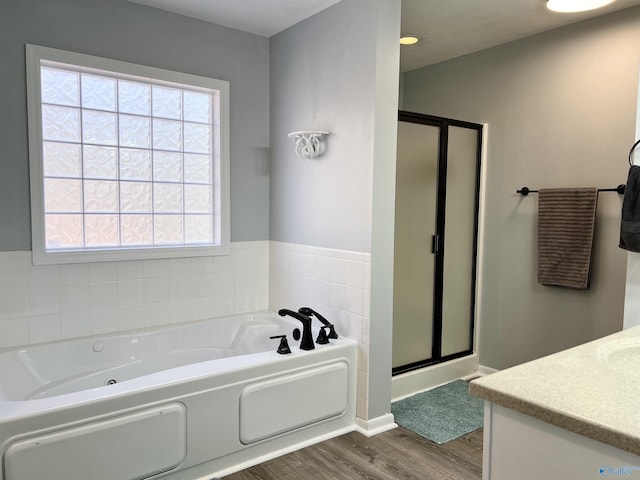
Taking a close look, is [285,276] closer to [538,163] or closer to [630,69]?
[538,163]

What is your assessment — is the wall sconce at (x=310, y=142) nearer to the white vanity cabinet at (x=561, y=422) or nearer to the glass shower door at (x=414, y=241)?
the glass shower door at (x=414, y=241)

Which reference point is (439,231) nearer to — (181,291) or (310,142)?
(310,142)

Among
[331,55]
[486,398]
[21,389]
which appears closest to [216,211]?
[331,55]

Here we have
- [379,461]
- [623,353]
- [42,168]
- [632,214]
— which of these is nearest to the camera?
[623,353]

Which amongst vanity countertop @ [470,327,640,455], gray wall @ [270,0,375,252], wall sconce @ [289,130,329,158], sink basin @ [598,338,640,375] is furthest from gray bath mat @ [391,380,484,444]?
wall sconce @ [289,130,329,158]

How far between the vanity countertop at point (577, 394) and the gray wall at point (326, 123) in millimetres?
1614

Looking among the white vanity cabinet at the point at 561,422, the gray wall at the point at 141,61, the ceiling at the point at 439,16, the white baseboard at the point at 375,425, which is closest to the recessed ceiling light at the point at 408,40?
the ceiling at the point at 439,16

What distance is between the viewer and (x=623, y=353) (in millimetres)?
1545

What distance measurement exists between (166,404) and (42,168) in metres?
1.60

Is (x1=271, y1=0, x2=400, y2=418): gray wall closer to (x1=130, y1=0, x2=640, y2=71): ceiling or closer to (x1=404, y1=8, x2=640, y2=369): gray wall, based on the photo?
(x1=130, y1=0, x2=640, y2=71): ceiling

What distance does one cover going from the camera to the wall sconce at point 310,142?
3092mm

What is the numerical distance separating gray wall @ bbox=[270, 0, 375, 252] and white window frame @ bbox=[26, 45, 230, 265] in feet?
1.34

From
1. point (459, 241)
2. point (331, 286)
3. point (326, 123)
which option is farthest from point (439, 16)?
point (331, 286)

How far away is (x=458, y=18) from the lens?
3.13m
